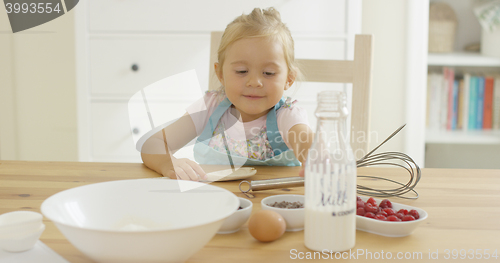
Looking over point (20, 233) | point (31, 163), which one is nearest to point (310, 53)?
point (31, 163)

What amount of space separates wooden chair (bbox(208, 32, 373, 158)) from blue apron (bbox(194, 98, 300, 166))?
0.14m

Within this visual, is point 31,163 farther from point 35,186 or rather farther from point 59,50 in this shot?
point 59,50

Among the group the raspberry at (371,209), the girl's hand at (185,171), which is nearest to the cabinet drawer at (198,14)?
the girl's hand at (185,171)

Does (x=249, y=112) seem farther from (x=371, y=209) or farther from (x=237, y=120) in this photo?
(x=371, y=209)

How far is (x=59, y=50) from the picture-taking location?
1.88m

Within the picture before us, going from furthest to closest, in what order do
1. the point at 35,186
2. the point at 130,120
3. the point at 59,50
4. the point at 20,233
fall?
1. the point at 59,50
2. the point at 130,120
3. the point at 35,186
4. the point at 20,233

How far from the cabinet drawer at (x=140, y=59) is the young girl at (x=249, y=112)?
20.7 inches

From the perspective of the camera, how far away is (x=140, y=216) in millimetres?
447

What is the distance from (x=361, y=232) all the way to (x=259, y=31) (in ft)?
2.08

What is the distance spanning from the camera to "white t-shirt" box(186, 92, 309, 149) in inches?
41.4

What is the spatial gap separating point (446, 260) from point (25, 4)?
2.07m

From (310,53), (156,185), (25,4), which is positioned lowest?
(156,185)

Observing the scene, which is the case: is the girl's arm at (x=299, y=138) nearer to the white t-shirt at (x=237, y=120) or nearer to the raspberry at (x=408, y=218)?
the white t-shirt at (x=237, y=120)

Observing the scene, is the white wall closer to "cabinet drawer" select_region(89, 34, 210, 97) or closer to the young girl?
"cabinet drawer" select_region(89, 34, 210, 97)
